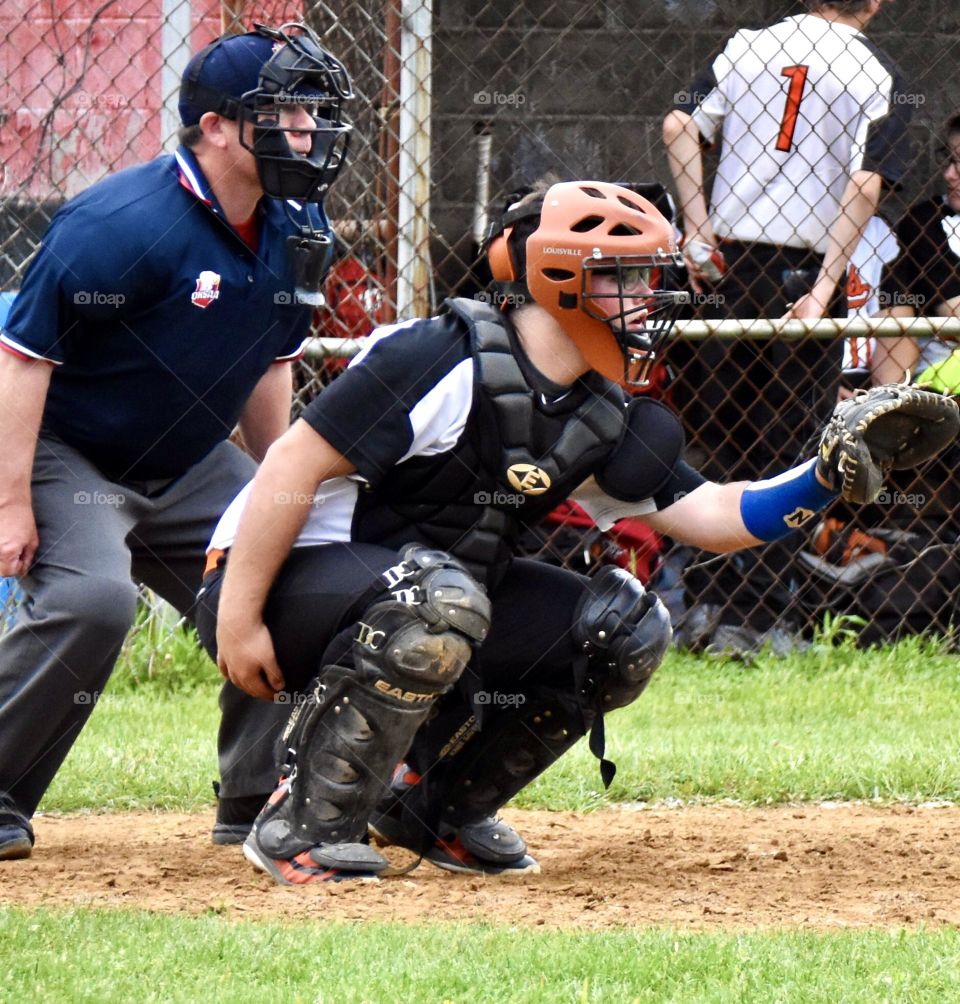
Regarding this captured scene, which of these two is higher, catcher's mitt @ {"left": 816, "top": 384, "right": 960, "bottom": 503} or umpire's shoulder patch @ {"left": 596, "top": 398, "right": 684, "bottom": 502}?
catcher's mitt @ {"left": 816, "top": 384, "right": 960, "bottom": 503}

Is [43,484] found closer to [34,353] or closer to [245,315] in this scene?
[34,353]

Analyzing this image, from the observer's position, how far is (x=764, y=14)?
26.0ft

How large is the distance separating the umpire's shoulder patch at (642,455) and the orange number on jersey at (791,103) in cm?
269

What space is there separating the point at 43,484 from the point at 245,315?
0.62m

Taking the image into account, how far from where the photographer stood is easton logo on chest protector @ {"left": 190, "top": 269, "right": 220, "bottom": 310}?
4078 millimetres

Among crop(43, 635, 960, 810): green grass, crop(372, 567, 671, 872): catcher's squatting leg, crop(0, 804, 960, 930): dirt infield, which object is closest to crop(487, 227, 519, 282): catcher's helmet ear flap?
crop(372, 567, 671, 872): catcher's squatting leg

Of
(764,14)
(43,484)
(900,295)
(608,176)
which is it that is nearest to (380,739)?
(43,484)

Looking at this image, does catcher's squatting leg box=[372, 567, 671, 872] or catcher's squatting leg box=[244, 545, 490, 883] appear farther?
catcher's squatting leg box=[372, 567, 671, 872]

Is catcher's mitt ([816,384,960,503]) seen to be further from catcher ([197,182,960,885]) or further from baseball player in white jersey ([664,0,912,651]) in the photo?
baseball player in white jersey ([664,0,912,651])

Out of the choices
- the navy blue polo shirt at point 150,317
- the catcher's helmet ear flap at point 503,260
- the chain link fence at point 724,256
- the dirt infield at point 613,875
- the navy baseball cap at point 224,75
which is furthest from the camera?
the chain link fence at point 724,256

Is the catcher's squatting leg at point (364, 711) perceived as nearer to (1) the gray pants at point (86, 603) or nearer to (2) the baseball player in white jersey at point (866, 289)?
(1) the gray pants at point (86, 603)

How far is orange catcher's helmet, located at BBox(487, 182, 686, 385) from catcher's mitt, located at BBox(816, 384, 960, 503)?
40 cm

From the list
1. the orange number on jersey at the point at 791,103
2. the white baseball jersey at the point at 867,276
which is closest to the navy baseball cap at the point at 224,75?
the orange number on jersey at the point at 791,103

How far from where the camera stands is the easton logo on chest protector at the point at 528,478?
11.6 ft
